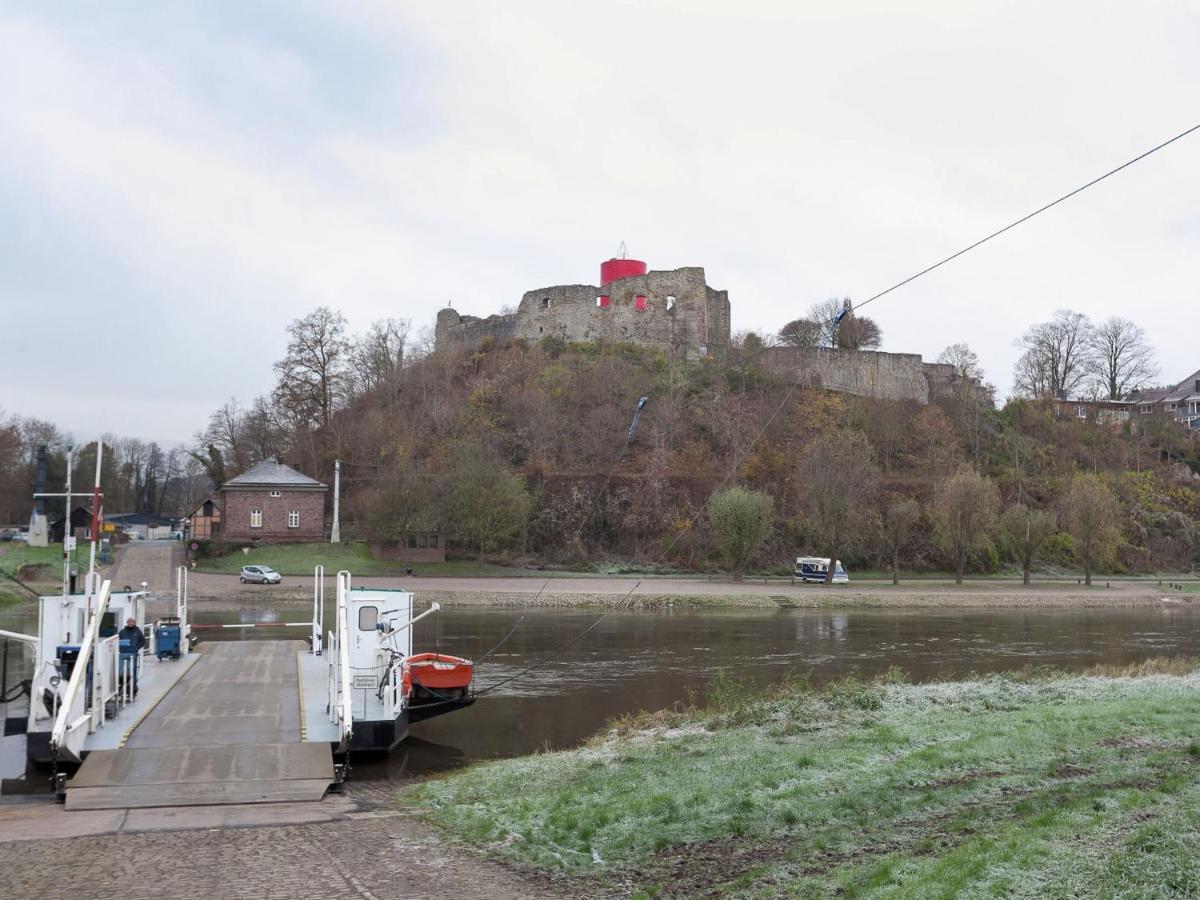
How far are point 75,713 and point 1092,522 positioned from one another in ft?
176

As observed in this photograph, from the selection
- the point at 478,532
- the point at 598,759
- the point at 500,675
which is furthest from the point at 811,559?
the point at 598,759

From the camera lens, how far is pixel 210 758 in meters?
12.4

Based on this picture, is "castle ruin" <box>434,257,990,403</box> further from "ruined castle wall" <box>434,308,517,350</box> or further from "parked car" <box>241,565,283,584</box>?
"parked car" <box>241,565,283,584</box>

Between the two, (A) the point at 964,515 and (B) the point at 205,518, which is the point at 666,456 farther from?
(B) the point at 205,518

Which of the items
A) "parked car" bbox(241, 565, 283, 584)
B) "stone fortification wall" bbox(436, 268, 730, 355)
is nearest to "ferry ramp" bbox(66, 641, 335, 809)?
"parked car" bbox(241, 565, 283, 584)

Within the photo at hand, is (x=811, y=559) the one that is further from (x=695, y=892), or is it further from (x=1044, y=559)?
(x=695, y=892)

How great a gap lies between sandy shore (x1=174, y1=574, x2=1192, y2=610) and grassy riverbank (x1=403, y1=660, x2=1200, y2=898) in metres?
26.7

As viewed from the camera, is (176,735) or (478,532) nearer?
(176,735)

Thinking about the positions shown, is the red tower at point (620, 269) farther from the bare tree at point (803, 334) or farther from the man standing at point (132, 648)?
the man standing at point (132, 648)

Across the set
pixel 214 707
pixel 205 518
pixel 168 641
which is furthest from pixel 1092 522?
pixel 214 707

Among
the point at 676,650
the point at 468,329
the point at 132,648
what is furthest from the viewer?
the point at 468,329

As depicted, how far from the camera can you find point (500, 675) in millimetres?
22734

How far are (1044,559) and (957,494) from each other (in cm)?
1442

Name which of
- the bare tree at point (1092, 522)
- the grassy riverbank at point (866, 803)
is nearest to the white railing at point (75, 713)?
the grassy riverbank at point (866, 803)
